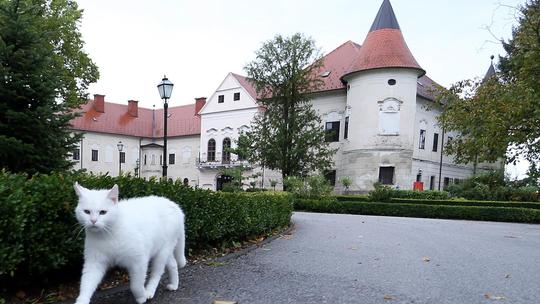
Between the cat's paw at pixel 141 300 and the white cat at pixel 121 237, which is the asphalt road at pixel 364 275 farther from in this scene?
the white cat at pixel 121 237

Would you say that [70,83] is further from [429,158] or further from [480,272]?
[429,158]

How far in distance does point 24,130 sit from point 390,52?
109 ft

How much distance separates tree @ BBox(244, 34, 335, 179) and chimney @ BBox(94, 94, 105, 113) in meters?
31.8

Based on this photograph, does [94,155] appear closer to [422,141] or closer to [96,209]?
[422,141]

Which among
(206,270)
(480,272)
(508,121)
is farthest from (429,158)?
(206,270)

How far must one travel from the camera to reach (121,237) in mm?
3451

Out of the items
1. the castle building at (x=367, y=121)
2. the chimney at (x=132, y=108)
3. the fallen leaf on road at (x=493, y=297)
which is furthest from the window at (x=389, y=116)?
the chimney at (x=132, y=108)

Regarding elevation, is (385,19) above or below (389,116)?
above

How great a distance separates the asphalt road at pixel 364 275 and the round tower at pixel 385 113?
2704 centimetres

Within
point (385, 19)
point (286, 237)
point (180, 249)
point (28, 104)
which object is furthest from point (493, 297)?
point (385, 19)

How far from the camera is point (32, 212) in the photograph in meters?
3.65

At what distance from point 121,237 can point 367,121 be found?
3561cm

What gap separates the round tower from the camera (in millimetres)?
36219

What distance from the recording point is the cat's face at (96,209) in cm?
327
